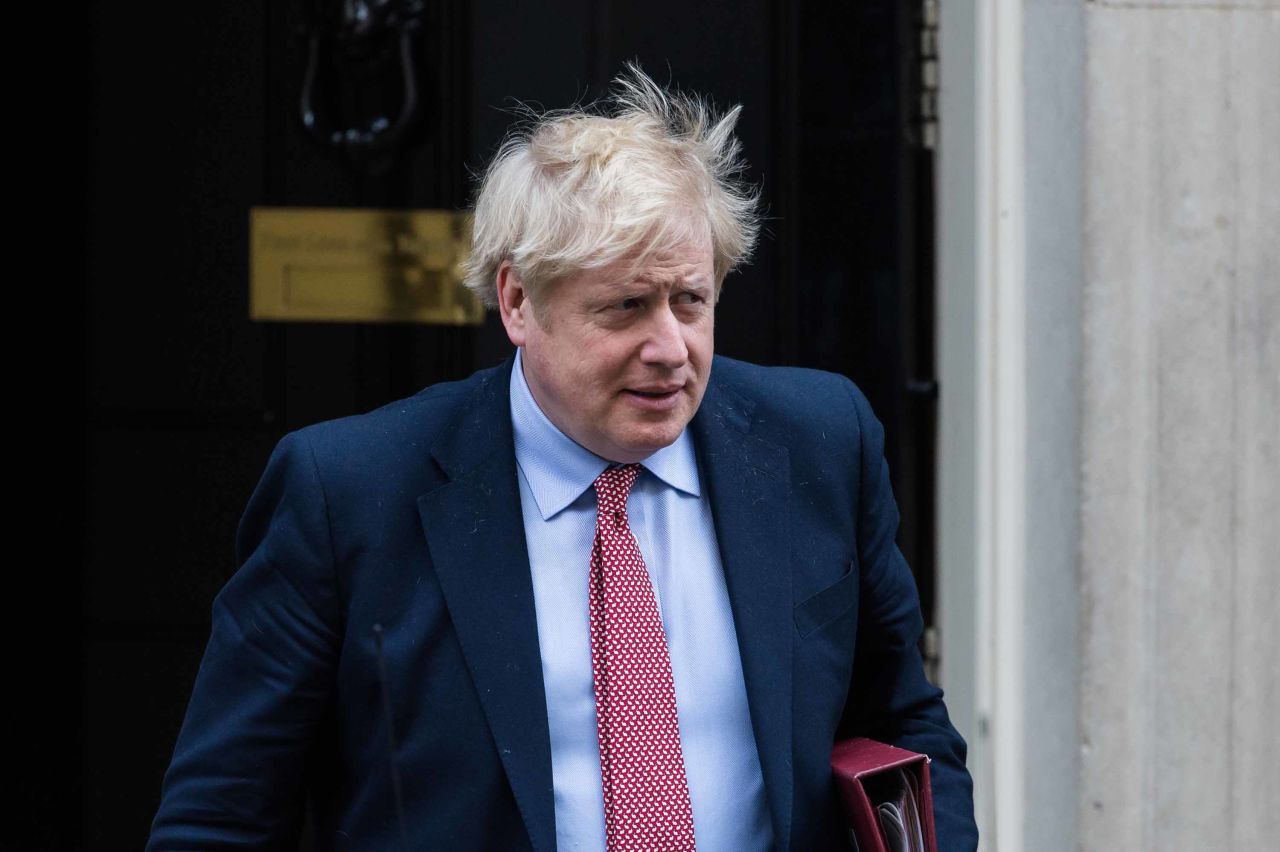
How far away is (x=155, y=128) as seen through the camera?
2984 mm

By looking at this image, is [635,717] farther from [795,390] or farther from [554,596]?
[795,390]

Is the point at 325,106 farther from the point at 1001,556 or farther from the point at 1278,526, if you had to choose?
the point at 1278,526

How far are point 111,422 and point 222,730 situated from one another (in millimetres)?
1559

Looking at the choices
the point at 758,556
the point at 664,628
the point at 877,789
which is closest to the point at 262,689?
the point at 664,628

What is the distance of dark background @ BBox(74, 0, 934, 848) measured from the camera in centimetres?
293

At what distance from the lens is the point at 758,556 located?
172cm

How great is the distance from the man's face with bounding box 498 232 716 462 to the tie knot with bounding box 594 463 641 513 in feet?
0.16

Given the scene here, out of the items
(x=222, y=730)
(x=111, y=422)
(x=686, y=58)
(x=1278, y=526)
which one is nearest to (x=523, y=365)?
(x=222, y=730)

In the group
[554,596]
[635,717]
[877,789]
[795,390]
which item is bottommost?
[877,789]

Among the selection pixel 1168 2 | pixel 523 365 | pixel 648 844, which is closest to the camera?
pixel 648 844

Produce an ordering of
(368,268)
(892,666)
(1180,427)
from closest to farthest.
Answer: (892,666)
(1180,427)
(368,268)

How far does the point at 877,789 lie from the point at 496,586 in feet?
1.58

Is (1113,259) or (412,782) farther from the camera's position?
(1113,259)

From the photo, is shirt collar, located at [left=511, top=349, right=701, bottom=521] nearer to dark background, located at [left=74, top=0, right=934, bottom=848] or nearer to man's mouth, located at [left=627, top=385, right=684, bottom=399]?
man's mouth, located at [left=627, top=385, right=684, bottom=399]
